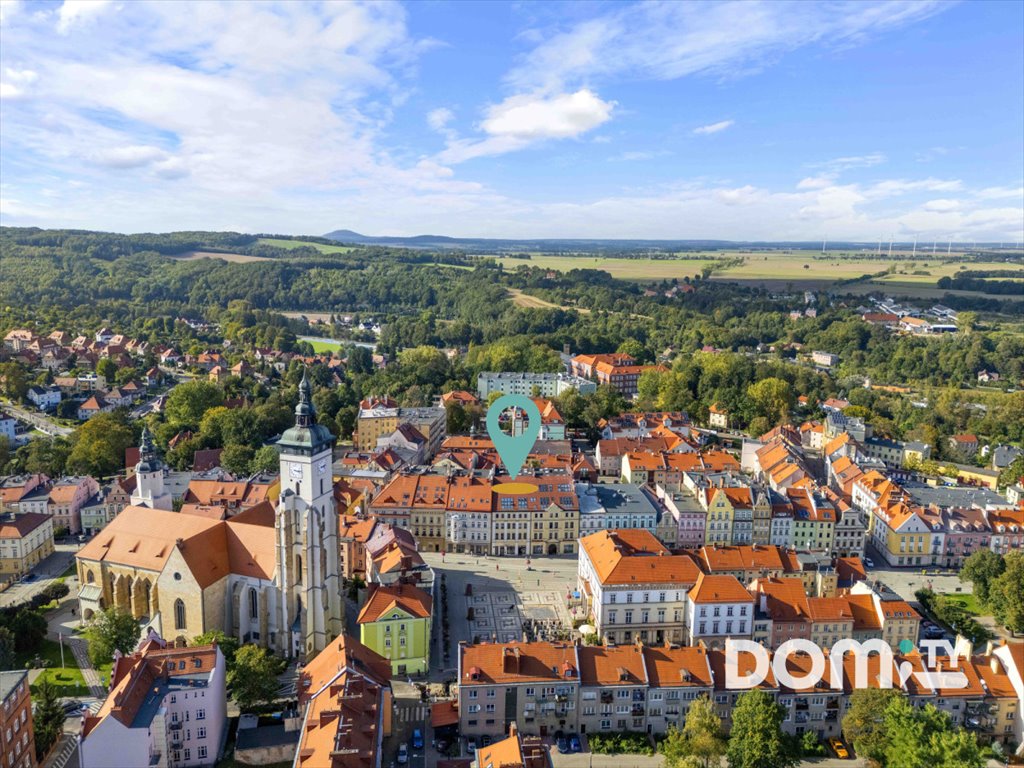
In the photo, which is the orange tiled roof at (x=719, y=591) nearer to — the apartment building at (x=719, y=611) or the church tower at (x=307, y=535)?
the apartment building at (x=719, y=611)

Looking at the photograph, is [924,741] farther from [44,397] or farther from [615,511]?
[44,397]

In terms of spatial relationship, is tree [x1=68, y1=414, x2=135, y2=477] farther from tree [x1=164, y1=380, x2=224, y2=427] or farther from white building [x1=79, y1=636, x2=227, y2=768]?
white building [x1=79, y1=636, x2=227, y2=768]

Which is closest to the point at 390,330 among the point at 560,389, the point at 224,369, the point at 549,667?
the point at 224,369

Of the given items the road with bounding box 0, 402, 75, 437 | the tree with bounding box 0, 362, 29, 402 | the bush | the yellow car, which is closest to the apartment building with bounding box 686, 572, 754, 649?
the yellow car

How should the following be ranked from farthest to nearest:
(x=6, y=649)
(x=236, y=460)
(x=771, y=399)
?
(x=771, y=399)
(x=236, y=460)
(x=6, y=649)

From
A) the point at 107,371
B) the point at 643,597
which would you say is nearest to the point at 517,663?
the point at 643,597

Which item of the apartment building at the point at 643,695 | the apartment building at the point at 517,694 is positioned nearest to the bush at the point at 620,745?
the apartment building at the point at 643,695
